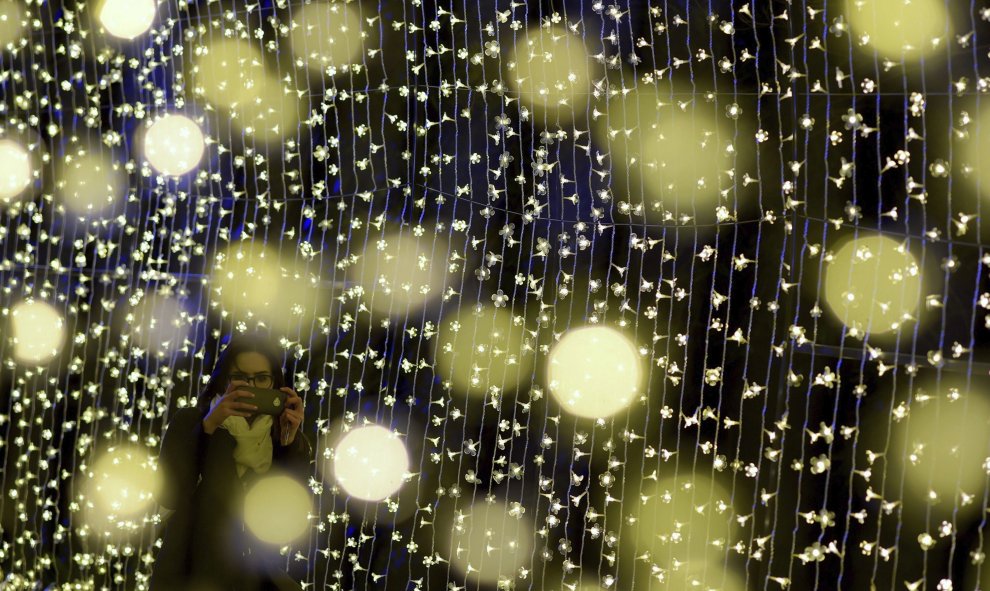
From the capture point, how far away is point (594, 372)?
2.30 metres

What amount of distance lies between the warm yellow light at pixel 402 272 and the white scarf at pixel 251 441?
2.02 feet

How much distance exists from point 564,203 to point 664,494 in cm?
82

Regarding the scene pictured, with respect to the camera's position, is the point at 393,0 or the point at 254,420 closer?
the point at 254,420

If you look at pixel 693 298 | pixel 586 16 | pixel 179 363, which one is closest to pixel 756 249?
pixel 693 298

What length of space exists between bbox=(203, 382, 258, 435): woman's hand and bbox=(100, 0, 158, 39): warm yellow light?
148 centimetres

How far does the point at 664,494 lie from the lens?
223cm

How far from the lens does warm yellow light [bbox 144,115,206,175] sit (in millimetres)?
2746

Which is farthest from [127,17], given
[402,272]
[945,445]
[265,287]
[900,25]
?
[945,445]

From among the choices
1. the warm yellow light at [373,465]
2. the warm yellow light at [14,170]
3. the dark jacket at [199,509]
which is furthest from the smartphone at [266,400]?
the warm yellow light at [14,170]

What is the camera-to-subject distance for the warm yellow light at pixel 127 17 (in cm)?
280

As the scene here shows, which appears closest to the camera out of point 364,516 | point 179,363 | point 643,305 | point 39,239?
point 643,305

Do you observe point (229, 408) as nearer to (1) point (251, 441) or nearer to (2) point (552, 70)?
(1) point (251, 441)

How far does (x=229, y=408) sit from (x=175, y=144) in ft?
3.95

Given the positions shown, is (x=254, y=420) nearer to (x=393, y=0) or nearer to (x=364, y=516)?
(x=364, y=516)
